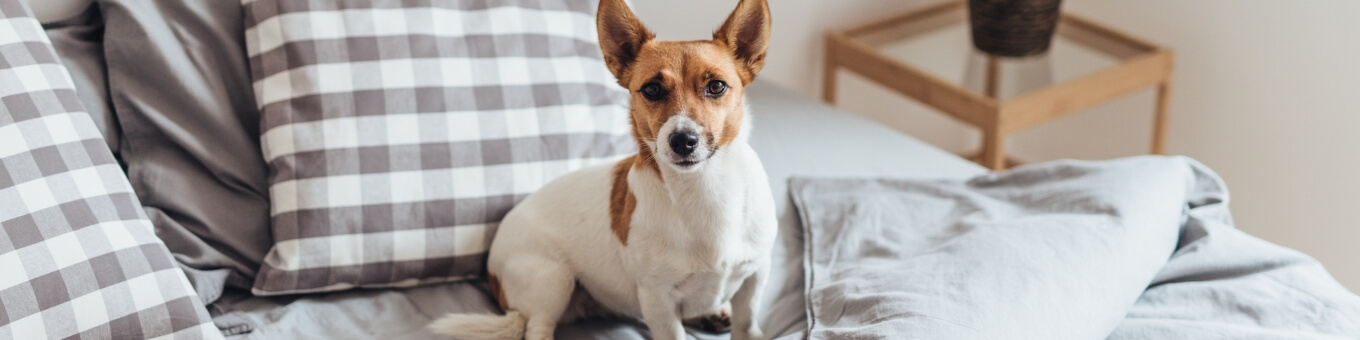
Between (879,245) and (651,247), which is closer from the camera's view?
(651,247)

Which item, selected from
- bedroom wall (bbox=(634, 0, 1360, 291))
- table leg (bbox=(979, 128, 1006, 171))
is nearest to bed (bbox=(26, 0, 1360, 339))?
table leg (bbox=(979, 128, 1006, 171))

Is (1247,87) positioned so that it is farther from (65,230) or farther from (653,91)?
(65,230)

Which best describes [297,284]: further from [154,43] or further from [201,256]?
[154,43]

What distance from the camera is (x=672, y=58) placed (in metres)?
1.16

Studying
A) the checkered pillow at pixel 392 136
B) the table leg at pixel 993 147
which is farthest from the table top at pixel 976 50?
the checkered pillow at pixel 392 136

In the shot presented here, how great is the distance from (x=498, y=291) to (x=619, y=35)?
0.45 m

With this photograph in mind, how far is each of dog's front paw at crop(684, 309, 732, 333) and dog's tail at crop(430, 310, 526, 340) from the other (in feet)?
0.79

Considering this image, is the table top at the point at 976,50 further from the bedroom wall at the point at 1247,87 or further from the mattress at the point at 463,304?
the mattress at the point at 463,304

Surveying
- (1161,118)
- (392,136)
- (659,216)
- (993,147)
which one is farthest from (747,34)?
(1161,118)

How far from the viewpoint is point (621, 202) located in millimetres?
1326

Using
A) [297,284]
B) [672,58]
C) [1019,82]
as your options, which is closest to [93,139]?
[297,284]

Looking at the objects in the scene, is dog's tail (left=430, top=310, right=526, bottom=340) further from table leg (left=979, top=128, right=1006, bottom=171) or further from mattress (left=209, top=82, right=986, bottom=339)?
table leg (left=979, top=128, right=1006, bottom=171)

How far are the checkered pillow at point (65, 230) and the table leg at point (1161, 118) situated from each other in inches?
83.9

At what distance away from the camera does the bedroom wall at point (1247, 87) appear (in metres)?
2.26
